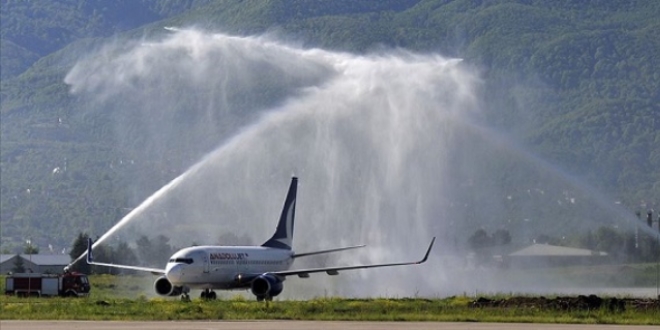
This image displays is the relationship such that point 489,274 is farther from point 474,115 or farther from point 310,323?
point 310,323

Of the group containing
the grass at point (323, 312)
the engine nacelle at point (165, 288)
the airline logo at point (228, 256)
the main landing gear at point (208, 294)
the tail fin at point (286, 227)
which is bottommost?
the grass at point (323, 312)

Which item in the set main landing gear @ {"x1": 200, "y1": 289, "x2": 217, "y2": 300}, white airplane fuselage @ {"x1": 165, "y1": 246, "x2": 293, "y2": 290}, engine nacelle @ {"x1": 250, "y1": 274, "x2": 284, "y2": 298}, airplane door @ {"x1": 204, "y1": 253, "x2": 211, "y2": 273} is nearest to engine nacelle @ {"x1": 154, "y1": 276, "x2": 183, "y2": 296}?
white airplane fuselage @ {"x1": 165, "y1": 246, "x2": 293, "y2": 290}

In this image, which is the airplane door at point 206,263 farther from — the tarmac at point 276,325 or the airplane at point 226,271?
the tarmac at point 276,325

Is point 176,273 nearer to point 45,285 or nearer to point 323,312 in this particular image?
point 45,285

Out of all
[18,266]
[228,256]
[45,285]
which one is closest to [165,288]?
[228,256]

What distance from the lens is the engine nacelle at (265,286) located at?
77.1 m

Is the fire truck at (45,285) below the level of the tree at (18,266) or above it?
below

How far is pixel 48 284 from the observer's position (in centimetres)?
8512

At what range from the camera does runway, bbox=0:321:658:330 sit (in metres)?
48.4

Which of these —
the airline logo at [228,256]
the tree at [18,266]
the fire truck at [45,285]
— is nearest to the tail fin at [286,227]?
the airline logo at [228,256]

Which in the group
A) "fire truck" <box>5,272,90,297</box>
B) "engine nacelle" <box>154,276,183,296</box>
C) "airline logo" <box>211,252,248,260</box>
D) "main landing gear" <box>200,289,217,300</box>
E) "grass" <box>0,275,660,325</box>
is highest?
"airline logo" <box>211,252,248,260</box>

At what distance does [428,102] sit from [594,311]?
115ft

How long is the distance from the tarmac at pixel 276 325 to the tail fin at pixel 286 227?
33.2m

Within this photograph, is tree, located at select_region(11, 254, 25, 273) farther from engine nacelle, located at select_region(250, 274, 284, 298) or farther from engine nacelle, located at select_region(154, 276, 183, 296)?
engine nacelle, located at select_region(250, 274, 284, 298)
